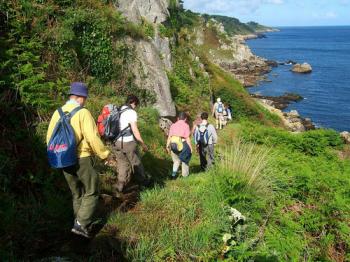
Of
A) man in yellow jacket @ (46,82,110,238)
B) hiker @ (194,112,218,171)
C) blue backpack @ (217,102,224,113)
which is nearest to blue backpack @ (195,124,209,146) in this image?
hiker @ (194,112,218,171)

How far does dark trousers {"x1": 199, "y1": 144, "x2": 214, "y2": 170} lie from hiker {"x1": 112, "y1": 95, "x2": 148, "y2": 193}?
2758 mm

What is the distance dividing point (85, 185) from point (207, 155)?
200 inches

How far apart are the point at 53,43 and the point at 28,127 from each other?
124 inches

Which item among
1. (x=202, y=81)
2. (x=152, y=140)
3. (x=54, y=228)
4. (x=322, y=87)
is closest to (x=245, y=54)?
(x=322, y=87)

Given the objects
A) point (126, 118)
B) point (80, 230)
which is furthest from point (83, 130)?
point (126, 118)

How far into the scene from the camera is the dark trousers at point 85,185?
5109 millimetres

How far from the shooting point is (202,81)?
22.8 metres

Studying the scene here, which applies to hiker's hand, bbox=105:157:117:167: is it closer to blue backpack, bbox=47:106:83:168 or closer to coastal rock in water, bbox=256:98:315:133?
blue backpack, bbox=47:106:83:168

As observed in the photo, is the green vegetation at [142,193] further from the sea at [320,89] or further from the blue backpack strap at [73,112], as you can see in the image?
the sea at [320,89]

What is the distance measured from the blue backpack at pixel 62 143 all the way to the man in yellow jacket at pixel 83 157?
0.27ft

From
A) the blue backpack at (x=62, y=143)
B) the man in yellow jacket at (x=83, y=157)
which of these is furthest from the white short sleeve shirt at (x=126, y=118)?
the blue backpack at (x=62, y=143)

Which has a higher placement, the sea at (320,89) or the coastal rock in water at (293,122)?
the coastal rock in water at (293,122)

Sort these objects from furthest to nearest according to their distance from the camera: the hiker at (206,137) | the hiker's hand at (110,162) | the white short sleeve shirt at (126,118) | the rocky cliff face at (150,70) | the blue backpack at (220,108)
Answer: the blue backpack at (220,108) → the rocky cliff face at (150,70) → the hiker at (206,137) → the hiker's hand at (110,162) → the white short sleeve shirt at (126,118)

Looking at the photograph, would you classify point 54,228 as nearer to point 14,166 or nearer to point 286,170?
point 14,166
